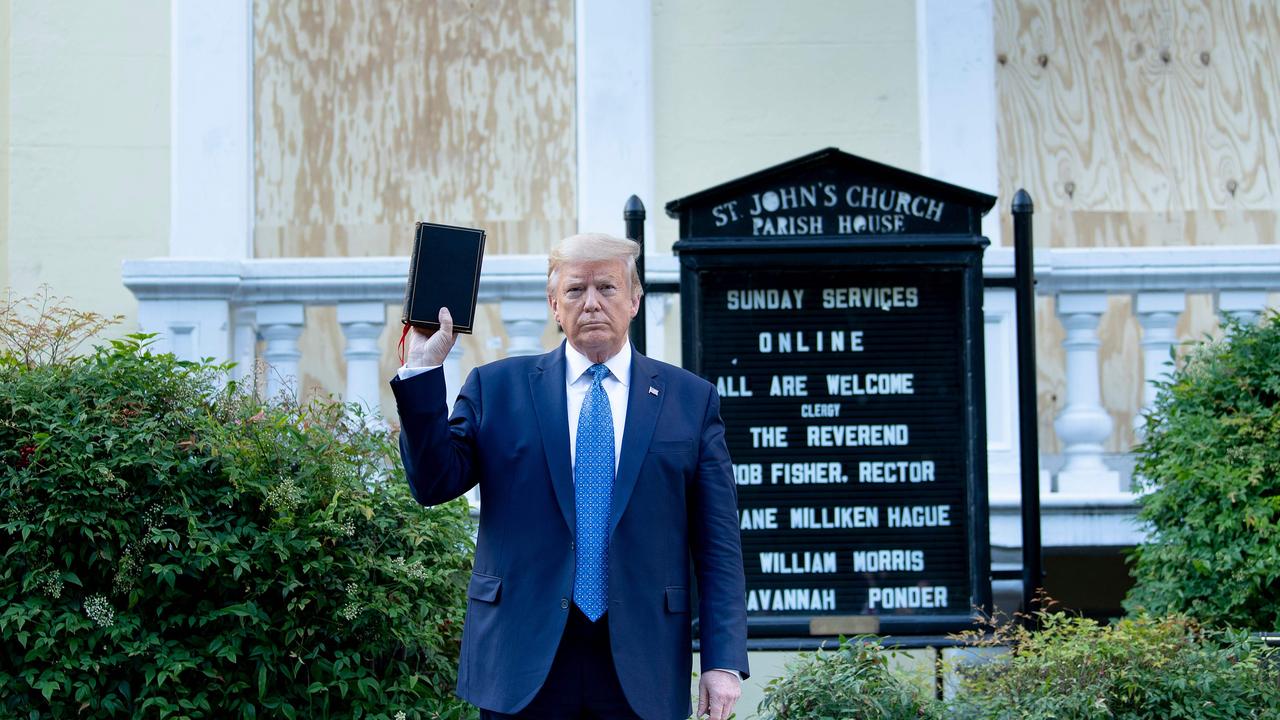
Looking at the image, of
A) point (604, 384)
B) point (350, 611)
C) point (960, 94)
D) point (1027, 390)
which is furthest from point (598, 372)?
point (960, 94)

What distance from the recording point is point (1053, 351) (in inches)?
295

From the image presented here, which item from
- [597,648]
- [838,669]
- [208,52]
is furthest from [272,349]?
[597,648]

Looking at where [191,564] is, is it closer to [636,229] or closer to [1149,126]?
[636,229]

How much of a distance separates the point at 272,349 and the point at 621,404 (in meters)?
3.51

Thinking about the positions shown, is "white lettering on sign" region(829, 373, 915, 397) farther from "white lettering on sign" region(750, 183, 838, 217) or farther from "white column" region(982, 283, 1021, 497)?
"white column" region(982, 283, 1021, 497)

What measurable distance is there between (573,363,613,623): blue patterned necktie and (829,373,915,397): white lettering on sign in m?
1.83

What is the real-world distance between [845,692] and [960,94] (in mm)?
3524

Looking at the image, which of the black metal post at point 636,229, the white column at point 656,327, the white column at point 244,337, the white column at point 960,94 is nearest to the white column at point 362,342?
the white column at point 244,337

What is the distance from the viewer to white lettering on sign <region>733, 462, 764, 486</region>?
5156 mm

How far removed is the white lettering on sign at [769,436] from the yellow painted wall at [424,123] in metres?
2.47

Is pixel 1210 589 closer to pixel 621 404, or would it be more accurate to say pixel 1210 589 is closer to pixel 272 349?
pixel 621 404

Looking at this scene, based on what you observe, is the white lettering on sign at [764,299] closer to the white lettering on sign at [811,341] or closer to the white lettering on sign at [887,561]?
the white lettering on sign at [811,341]

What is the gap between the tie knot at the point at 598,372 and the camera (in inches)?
139

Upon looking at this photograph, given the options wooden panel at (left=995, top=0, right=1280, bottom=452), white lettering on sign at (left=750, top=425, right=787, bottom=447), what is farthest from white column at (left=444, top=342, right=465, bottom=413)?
wooden panel at (left=995, top=0, right=1280, bottom=452)
